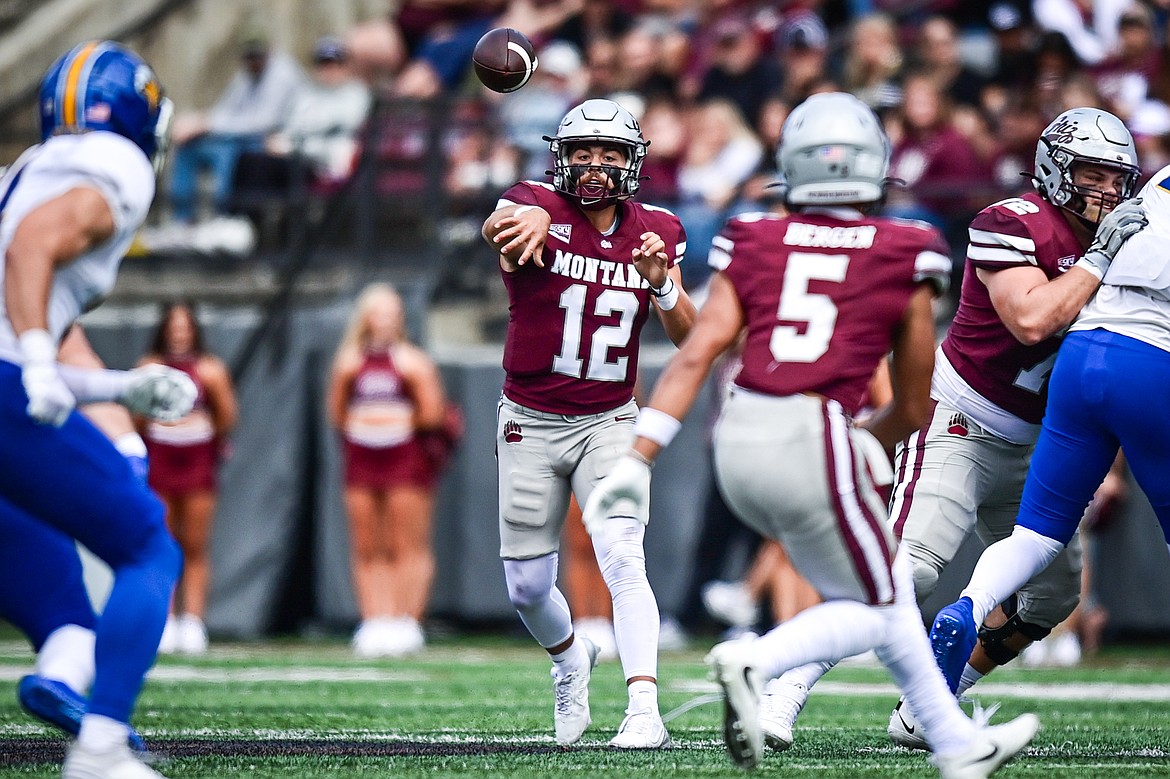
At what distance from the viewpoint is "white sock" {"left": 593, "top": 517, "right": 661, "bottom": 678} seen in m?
5.31

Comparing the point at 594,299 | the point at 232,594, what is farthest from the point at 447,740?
the point at 232,594

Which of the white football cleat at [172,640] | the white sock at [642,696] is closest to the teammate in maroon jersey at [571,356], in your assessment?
the white sock at [642,696]

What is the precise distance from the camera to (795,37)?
11242 mm

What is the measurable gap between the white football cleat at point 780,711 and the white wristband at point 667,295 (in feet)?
4.05

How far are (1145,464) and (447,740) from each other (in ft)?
7.47

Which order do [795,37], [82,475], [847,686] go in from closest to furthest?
[82,475], [847,686], [795,37]

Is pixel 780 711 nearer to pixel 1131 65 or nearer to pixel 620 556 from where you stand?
pixel 620 556

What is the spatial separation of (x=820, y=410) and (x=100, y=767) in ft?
6.26

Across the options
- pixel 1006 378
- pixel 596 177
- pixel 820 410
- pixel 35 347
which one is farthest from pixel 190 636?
pixel 820 410

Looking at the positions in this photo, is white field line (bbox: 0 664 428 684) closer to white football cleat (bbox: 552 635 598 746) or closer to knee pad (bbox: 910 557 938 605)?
white football cleat (bbox: 552 635 598 746)

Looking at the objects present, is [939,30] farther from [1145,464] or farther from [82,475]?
[82,475]

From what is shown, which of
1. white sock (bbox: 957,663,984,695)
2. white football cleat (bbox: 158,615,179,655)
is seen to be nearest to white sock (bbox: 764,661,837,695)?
white sock (bbox: 957,663,984,695)

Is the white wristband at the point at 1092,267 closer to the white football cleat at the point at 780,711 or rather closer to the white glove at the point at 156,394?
the white football cleat at the point at 780,711

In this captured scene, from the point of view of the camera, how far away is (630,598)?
5336 mm
